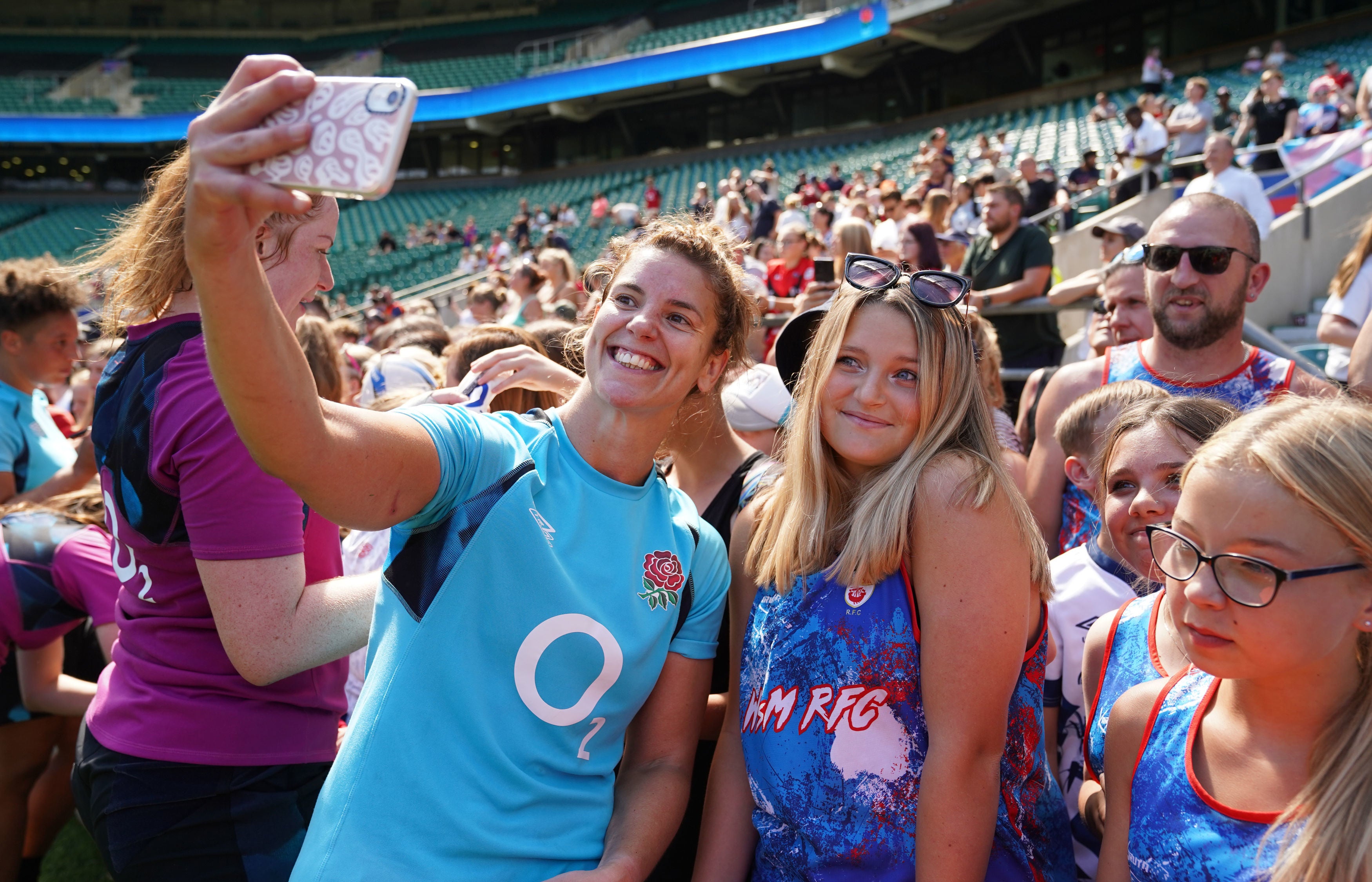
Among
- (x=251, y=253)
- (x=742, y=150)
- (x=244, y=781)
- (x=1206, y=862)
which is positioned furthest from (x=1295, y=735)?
(x=742, y=150)

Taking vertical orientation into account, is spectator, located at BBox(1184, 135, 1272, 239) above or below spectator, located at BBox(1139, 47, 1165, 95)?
below

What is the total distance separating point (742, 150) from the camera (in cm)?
2556

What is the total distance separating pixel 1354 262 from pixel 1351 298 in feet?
0.49

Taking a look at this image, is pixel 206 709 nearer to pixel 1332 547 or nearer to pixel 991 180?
pixel 1332 547

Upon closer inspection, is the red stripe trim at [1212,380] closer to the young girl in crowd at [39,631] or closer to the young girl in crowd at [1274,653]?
the young girl in crowd at [1274,653]

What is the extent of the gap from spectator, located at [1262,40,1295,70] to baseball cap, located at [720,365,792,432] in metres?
15.5

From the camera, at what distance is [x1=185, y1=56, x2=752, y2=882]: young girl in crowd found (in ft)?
4.41

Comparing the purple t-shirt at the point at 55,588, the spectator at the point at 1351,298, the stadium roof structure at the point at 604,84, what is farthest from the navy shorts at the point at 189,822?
the stadium roof structure at the point at 604,84

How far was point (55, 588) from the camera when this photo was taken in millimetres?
2574

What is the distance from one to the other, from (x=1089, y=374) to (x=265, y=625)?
264cm

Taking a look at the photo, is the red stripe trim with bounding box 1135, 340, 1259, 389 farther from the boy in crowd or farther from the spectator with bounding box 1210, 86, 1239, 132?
the spectator with bounding box 1210, 86, 1239, 132

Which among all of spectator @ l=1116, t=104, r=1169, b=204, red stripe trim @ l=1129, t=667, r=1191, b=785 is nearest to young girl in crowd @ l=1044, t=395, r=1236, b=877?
red stripe trim @ l=1129, t=667, r=1191, b=785

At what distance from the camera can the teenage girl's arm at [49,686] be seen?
2.64 m

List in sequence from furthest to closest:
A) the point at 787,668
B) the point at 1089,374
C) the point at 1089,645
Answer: the point at 1089,374 → the point at 1089,645 → the point at 787,668
